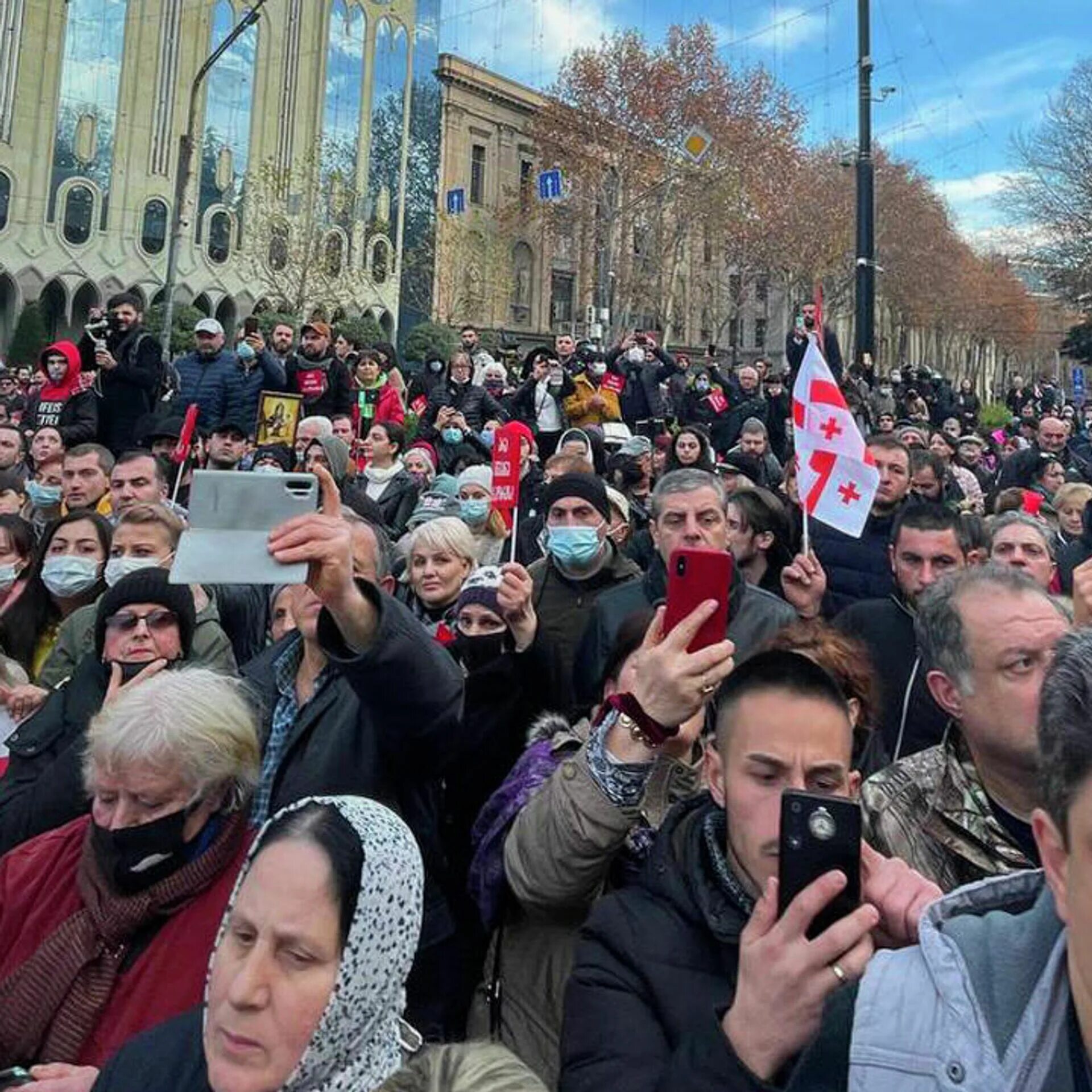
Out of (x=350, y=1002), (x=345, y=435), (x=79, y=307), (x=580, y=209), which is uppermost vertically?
(x=580, y=209)

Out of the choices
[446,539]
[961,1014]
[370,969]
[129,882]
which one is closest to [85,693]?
[129,882]

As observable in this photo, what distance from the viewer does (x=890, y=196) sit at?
139 ft

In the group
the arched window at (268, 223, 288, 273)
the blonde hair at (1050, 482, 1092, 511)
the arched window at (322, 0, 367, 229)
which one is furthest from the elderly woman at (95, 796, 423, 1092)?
the arched window at (322, 0, 367, 229)

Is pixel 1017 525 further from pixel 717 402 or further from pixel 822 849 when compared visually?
pixel 717 402

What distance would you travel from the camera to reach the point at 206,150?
3831cm

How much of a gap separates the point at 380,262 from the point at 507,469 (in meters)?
39.0

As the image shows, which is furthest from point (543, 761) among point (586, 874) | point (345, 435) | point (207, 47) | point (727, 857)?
point (207, 47)

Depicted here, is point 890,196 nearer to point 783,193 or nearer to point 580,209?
point 783,193

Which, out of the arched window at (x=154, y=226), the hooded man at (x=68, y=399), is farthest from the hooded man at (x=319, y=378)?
the arched window at (x=154, y=226)

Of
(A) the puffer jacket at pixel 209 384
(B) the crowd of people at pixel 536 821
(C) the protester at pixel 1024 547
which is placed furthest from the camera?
(A) the puffer jacket at pixel 209 384

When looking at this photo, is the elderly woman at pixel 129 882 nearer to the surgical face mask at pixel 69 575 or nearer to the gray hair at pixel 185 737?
the gray hair at pixel 185 737

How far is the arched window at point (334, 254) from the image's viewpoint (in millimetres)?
32969

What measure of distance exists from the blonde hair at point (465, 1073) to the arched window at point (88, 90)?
3967 cm

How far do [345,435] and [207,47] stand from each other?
35059 mm
